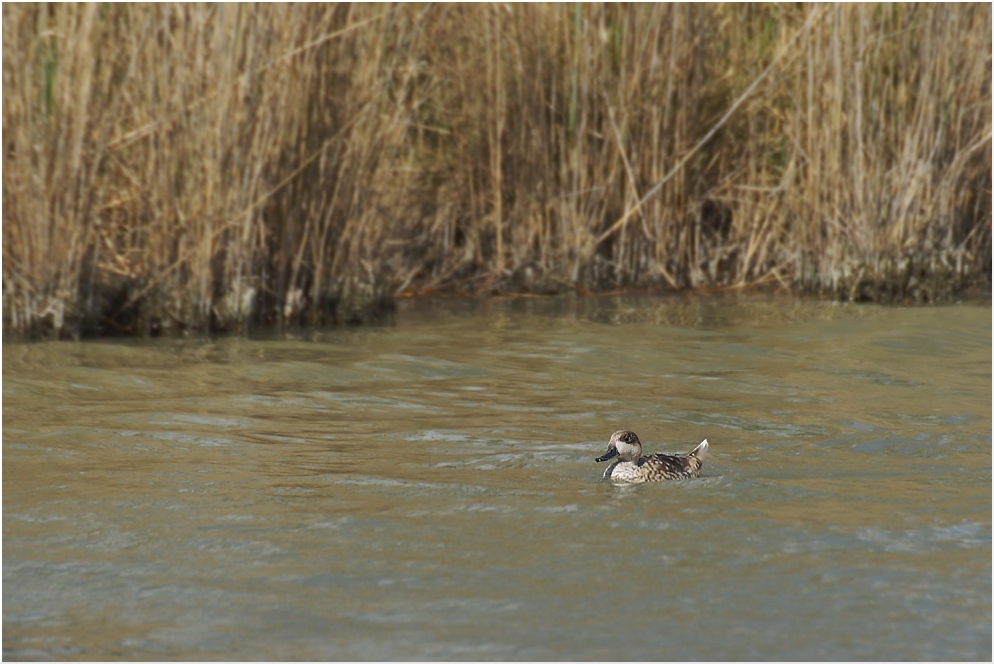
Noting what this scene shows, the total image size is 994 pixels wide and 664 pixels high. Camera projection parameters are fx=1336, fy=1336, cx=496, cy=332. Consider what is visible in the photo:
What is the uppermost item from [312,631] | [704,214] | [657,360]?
[704,214]

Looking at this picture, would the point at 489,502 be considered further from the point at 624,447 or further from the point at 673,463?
the point at 673,463

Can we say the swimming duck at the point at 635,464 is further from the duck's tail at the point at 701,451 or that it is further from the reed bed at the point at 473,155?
the reed bed at the point at 473,155

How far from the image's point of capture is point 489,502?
5027mm

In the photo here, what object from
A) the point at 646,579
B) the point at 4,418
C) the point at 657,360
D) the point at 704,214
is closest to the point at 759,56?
the point at 704,214

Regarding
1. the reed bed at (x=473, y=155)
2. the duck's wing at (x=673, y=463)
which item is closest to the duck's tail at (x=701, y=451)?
the duck's wing at (x=673, y=463)

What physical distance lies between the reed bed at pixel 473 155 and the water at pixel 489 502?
26.9 inches

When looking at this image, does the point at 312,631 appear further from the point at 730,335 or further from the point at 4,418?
the point at 730,335

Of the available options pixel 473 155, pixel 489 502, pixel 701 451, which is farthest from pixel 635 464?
pixel 473 155

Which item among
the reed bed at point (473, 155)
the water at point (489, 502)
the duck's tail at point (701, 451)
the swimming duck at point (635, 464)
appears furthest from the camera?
the reed bed at point (473, 155)

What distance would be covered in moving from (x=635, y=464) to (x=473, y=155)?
5.72 meters

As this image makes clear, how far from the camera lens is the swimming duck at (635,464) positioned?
17.5 feet

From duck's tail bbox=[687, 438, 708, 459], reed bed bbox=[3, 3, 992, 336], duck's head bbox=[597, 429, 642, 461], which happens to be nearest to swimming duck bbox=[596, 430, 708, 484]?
duck's head bbox=[597, 429, 642, 461]

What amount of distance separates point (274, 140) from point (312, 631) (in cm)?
525

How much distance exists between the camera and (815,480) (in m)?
5.32
